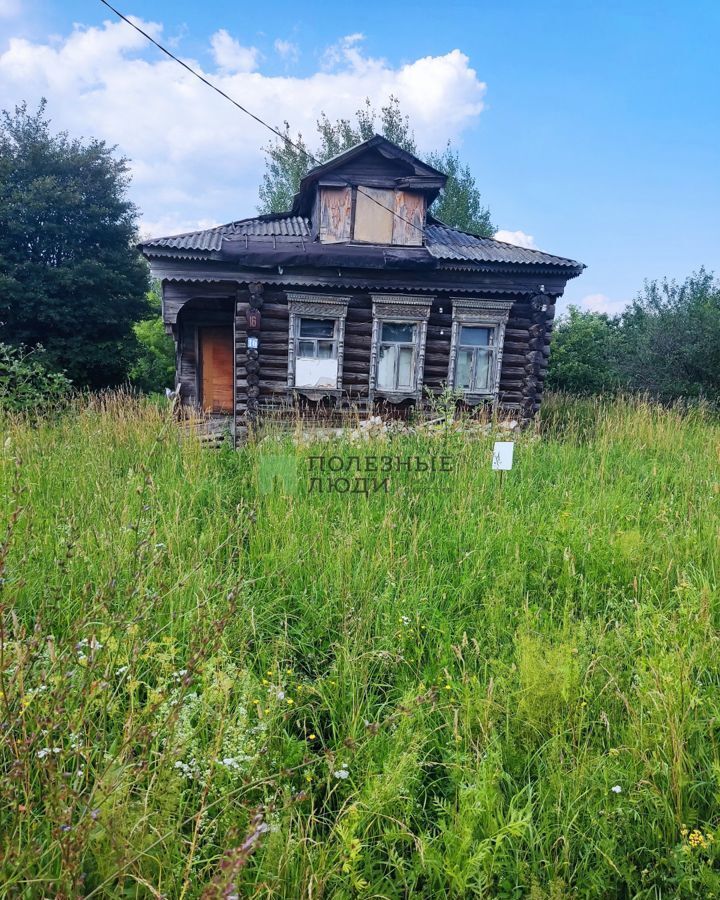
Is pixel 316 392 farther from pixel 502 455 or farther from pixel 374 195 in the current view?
pixel 502 455

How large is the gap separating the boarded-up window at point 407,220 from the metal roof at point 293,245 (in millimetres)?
271

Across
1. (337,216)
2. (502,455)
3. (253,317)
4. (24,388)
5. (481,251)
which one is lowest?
(502,455)

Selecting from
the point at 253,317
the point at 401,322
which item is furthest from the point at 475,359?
the point at 253,317

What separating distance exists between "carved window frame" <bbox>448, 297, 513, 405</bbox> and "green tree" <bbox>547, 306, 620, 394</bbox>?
25.7 feet

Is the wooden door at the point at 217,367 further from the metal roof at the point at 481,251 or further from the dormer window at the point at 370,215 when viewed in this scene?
the metal roof at the point at 481,251

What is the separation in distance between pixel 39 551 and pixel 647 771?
3.20 metres

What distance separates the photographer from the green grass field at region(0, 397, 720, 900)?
5.08 feet

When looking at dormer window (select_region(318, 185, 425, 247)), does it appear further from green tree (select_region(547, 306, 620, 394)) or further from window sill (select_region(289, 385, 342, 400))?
green tree (select_region(547, 306, 620, 394))

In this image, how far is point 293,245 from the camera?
389 inches

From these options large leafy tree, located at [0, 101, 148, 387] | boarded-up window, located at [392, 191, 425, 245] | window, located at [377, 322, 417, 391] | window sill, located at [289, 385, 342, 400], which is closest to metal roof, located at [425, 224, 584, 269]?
boarded-up window, located at [392, 191, 425, 245]

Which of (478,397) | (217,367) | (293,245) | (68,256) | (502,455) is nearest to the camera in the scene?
(502,455)

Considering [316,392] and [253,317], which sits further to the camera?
[316,392]

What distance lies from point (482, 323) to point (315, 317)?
3.40m

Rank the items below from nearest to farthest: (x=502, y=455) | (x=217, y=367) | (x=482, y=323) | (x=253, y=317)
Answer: (x=502, y=455)
(x=253, y=317)
(x=482, y=323)
(x=217, y=367)
